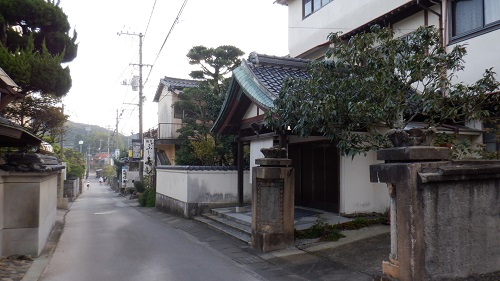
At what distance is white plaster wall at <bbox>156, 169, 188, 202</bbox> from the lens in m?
16.5

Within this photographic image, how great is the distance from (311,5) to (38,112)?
13640 mm

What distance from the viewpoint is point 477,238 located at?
17.4 feet

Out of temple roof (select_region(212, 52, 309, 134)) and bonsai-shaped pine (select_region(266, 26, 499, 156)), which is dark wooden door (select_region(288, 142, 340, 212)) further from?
bonsai-shaped pine (select_region(266, 26, 499, 156))

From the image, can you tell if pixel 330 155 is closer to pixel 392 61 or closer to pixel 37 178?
pixel 392 61

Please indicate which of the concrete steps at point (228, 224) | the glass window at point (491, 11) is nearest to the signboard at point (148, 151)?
the concrete steps at point (228, 224)

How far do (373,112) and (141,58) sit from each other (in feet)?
85.2

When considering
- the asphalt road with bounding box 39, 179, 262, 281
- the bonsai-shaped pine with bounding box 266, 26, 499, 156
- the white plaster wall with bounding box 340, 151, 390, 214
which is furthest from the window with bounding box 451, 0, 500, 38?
the asphalt road with bounding box 39, 179, 262, 281

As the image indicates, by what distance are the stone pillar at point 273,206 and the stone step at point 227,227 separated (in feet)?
3.59

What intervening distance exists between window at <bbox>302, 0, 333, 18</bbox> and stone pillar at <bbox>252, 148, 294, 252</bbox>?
12073mm

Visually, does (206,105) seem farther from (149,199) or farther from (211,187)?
(149,199)

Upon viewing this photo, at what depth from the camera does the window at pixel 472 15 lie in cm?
1060

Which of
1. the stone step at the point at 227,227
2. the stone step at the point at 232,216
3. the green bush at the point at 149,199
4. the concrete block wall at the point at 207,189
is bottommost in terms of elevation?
the green bush at the point at 149,199

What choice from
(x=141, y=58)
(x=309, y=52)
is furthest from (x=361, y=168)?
(x=141, y=58)

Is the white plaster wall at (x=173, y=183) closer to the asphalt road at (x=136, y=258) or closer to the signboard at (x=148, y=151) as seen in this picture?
the asphalt road at (x=136, y=258)
